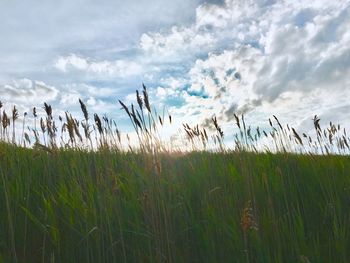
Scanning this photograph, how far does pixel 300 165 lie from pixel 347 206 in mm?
1175

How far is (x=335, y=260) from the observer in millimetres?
2242

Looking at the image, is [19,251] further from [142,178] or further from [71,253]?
[142,178]

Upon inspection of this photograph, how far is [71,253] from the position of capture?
240 centimetres

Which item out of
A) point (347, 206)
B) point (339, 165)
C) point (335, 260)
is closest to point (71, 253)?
point (335, 260)

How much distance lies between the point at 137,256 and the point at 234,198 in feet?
3.25

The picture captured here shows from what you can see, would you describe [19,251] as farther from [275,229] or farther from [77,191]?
[275,229]

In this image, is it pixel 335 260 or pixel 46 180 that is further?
pixel 46 180

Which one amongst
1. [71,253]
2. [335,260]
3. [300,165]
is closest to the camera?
[335,260]

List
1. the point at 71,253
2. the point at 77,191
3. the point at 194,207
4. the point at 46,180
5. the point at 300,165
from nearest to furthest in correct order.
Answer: the point at 71,253 < the point at 77,191 < the point at 194,207 < the point at 46,180 < the point at 300,165

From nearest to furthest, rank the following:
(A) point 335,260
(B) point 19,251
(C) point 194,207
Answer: (A) point 335,260 → (B) point 19,251 → (C) point 194,207

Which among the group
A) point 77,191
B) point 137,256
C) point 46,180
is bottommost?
point 137,256

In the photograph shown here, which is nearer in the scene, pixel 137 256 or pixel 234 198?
pixel 137 256

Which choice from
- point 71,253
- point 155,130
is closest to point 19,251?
point 71,253

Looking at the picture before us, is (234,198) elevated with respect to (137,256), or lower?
elevated
